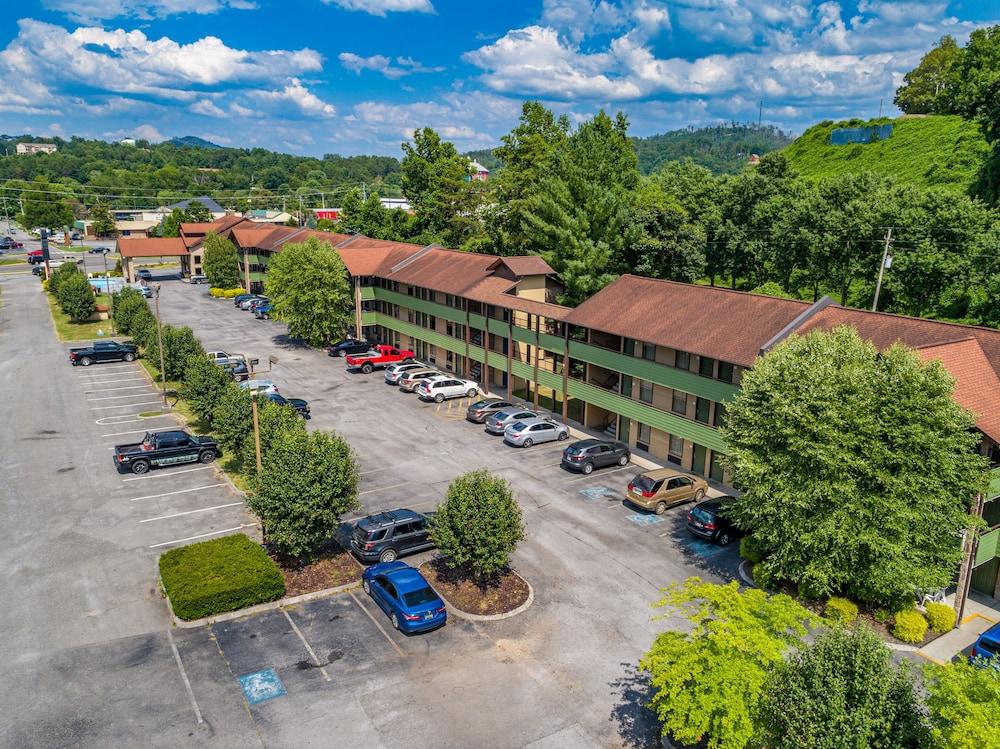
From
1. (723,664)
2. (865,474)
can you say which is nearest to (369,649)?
(723,664)

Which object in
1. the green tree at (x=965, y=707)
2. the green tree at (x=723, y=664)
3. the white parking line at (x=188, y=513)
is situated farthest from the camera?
the white parking line at (x=188, y=513)

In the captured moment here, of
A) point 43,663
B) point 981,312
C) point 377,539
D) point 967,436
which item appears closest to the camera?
point 43,663

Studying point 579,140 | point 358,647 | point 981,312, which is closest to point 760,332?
point 981,312

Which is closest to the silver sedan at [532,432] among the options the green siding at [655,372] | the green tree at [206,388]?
the green siding at [655,372]

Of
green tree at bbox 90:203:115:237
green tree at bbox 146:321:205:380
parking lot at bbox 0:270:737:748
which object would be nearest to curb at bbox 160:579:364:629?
parking lot at bbox 0:270:737:748

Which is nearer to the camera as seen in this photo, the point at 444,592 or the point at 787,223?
the point at 444,592

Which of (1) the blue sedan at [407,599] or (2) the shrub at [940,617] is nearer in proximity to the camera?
(1) the blue sedan at [407,599]

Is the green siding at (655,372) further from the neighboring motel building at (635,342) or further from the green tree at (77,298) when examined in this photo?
the green tree at (77,298)

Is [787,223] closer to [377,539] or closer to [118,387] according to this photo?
[377,539]
